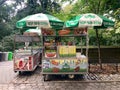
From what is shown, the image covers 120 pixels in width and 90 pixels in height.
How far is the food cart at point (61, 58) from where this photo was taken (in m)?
8.12

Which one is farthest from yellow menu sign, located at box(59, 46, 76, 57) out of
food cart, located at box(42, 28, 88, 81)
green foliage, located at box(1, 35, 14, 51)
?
green foliage, located at box(1, 35, 14, 51)

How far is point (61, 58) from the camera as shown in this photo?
820 cm

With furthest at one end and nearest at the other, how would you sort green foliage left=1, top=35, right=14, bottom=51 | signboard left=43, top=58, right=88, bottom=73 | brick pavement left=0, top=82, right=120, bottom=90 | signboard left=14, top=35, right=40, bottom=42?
green foliage left=1, top=35, right=14, bottom=51 → signboard left=14, top=35, right=40, bottom=42 → signboard left=43, top=58, right=88, bottom=73 → brick pavement left=0, top=82, right=120, bottom=90

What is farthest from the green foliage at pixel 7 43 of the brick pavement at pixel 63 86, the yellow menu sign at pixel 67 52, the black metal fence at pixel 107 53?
the brick pavement at pixel 63 86

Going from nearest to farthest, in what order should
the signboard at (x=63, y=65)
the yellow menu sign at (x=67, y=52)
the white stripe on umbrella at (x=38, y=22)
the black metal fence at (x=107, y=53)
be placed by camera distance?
the white stripe on umbrella at (x=38, y=22)
the signboard at (x=63, y=65)
the yellow menu sign at (x=67, y=52)
the black metal fence at (x=107, y=53)

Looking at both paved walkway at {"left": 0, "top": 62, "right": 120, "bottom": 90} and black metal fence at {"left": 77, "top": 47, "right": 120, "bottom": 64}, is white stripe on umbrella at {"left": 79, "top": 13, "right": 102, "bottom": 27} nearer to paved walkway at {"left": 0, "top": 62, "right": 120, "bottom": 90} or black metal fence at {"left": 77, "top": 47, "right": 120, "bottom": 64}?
paved walkway at {"left": 0, "top": 62, "right": 120, "bottom": 90}

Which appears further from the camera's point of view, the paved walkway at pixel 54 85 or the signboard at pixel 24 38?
the signboard at pixel 24 38

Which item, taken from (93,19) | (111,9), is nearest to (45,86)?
(93,19)

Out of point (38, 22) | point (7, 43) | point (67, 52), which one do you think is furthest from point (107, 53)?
point (7, 43)

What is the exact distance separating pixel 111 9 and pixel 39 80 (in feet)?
18.3

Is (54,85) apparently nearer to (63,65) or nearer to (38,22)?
(63,65)

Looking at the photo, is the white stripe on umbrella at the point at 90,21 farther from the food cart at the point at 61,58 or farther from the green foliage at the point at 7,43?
the green foliage at the point at 7,43

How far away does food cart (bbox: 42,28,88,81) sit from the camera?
8125 mm

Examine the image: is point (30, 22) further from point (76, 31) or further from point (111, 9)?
point (111, 9)
